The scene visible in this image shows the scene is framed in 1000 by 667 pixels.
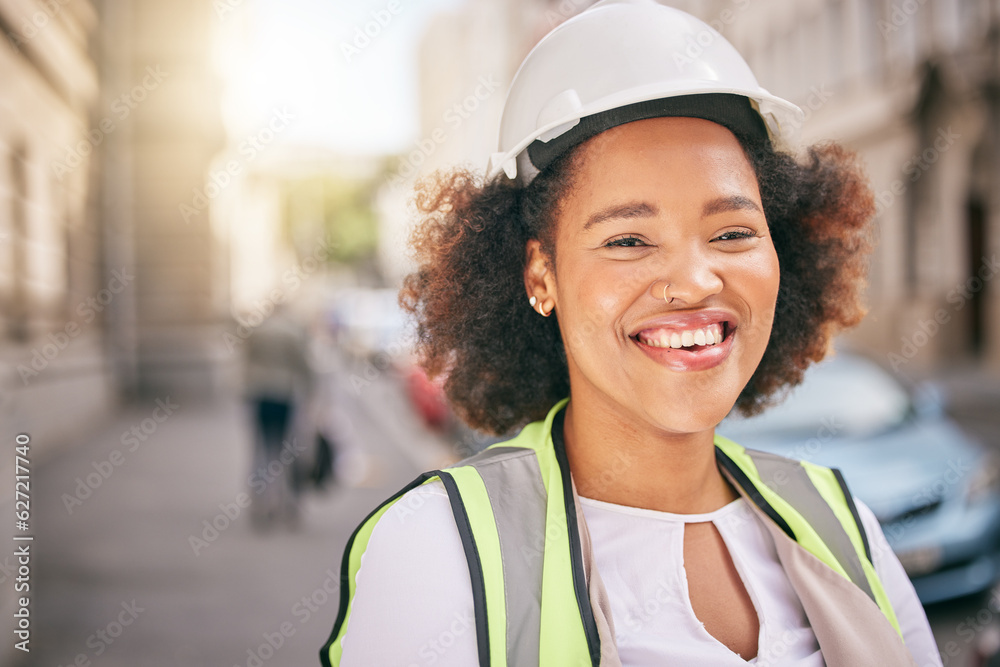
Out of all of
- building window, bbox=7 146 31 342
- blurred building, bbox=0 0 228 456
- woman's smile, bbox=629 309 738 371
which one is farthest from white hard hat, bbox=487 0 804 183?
building window, bbox=7 146 31 342

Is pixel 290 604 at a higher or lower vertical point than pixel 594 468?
lower

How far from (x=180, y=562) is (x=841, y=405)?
4875 mm

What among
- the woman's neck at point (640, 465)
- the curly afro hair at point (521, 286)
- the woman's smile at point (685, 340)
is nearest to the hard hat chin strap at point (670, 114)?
the curly afro hair at point (521, 286)

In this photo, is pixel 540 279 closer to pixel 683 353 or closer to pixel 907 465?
pixel 683 353

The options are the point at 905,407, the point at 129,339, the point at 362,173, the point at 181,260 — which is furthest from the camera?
the point at 362,173

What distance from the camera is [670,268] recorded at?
1.44 m

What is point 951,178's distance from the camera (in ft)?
Result: 59.9

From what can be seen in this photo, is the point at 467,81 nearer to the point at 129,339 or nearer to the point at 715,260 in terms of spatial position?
the point at 129,339

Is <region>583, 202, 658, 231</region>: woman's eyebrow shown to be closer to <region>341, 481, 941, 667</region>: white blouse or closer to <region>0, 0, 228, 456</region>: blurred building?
<region>341, 481, 941, 667</region>: white blouse

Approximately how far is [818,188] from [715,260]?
2.08 ft

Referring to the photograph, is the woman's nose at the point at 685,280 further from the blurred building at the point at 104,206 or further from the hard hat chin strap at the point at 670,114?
the blurred building at the point at 104,206

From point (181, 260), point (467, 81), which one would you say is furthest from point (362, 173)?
point (181, 260)

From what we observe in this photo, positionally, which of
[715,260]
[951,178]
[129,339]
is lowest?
[129,339]

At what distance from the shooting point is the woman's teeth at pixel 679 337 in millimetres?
1454
